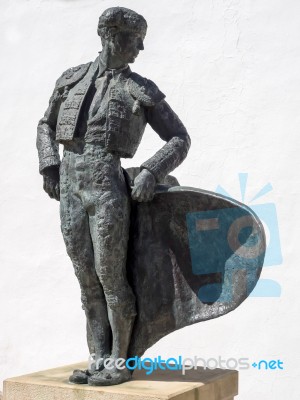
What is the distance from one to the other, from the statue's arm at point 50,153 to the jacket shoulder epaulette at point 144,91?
33 cm

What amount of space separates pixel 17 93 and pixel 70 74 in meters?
2.46

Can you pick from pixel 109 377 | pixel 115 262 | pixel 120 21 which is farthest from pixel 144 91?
pixel 109 377

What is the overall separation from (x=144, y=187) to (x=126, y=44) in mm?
573

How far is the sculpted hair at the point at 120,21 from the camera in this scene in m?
3.12

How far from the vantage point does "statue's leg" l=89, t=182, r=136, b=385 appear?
10.2ft

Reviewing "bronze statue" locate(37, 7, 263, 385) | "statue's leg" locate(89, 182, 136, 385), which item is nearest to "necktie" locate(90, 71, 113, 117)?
"bronze statue" locate(37, 7, 263, 385)

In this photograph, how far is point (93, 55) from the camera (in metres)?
5.48

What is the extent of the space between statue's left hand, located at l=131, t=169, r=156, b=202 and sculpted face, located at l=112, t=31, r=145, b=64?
473 mm

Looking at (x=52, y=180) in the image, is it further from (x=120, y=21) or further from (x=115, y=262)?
(x=120, y=21)

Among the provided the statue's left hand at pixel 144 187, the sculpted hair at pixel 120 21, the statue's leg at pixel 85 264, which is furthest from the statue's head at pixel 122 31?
the statue's leg at pixel 85 264

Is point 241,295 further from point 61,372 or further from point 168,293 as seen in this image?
point 61,372

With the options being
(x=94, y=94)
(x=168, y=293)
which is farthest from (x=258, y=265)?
(x=94, y=94)

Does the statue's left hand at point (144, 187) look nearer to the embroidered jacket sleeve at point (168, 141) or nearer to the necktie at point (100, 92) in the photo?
the embroidered jacket sleeve at point (168, 141)

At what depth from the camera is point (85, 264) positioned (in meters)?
3.18
